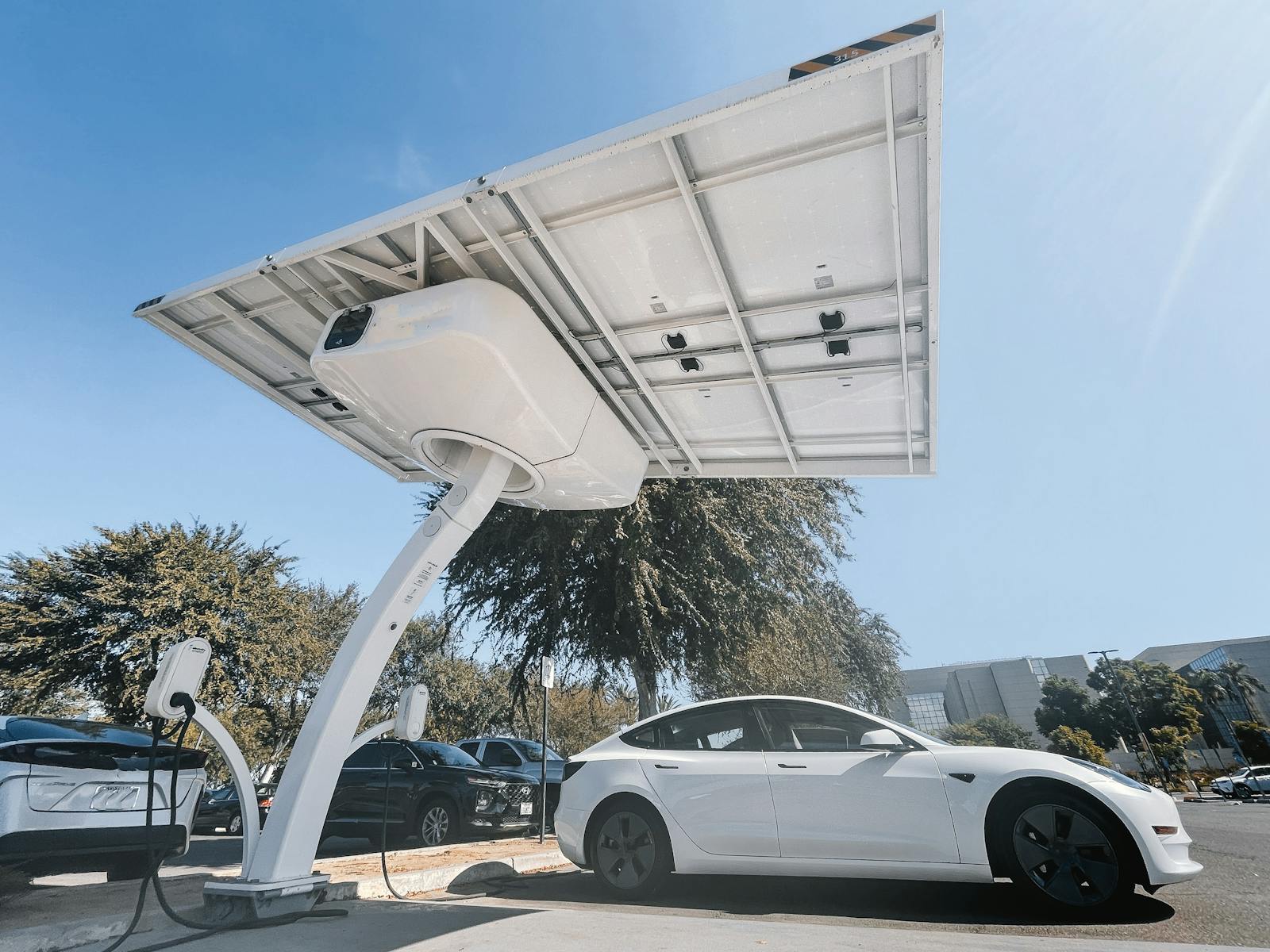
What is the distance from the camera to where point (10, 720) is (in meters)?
4.27

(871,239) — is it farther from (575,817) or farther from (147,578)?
(147,578)

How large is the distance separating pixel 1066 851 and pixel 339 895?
4.64 m

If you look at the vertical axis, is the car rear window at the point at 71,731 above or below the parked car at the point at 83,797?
above

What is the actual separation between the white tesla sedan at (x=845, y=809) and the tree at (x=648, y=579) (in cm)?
779

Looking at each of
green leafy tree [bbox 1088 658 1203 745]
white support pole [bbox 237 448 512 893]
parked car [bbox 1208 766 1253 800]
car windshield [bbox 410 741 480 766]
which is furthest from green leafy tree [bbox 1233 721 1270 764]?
white support pole [bbox 237 448 512 893]

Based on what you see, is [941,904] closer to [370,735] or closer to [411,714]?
[411,714]

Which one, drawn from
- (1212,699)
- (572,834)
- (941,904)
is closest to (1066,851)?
(941,904)

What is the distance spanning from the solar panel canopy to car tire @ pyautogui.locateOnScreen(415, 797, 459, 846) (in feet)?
15.2

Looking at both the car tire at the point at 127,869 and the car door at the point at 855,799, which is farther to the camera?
the car tire at the point at 127,869

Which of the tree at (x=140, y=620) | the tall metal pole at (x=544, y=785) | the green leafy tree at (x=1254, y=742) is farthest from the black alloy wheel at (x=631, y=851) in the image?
the green leafy tree at (x=1254, y=742)

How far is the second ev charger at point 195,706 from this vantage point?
3709 mm

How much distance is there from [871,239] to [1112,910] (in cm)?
432

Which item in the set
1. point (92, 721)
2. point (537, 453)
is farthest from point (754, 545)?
point (92, 721)

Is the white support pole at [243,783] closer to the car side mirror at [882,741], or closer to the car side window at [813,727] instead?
the car side window at [813,727]
